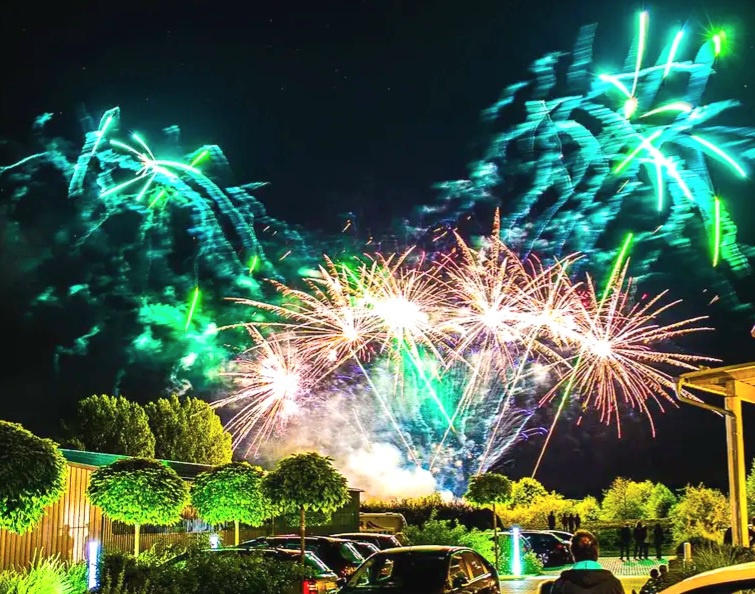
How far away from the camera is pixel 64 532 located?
22453 mm

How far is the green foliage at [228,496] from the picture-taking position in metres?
26.1

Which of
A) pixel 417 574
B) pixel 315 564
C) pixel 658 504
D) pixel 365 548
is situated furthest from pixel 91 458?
pixel 658 504

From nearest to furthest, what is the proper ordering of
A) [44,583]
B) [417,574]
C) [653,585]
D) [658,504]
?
[417,574]
[44,583]
[653,585]
[658,504]

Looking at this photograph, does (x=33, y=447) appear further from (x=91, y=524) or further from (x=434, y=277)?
(x=434, y=277)

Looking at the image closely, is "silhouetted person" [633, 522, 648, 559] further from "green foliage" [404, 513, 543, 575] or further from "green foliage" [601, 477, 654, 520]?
"green foliage" [601, 477, 654, 520]

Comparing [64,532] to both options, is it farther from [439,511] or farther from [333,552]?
[439,511]

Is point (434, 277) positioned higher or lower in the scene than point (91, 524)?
higher

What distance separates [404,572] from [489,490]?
20.0 m

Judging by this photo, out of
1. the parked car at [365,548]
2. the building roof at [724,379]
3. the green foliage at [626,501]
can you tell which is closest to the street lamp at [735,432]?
the building roof at [724,379]

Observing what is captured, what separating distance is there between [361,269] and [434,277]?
256 centimetres

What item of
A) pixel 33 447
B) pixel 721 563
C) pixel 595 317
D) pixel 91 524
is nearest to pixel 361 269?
pixel 595 317

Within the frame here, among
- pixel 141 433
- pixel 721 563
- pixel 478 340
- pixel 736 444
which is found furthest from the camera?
pixel 141 433

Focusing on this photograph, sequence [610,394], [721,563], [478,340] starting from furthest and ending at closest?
[478,340] → [610,394] → [721,563]

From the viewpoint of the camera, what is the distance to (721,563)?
13219 mm
